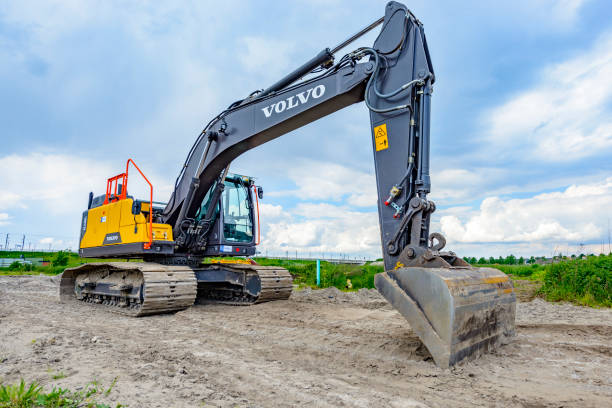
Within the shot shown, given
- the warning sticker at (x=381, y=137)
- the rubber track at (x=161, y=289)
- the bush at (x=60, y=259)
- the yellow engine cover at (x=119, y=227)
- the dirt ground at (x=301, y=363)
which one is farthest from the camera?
the bush at (x=60, y=259)

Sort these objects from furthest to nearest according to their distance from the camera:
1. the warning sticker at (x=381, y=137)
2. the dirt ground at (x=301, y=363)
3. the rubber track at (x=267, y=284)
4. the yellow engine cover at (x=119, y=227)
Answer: the rubber track at (x=267, y=284) → the yellow engine cover at (x=119, y=227) → the warning sticker at (x=381, y=137) → the dirt ground at (x=301, y=363)

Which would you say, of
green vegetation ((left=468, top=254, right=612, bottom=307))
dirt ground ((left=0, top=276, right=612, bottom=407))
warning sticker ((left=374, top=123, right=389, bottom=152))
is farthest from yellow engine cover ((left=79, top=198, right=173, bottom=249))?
green vegetation ((left=468, top=254, right=612, bottom=307))

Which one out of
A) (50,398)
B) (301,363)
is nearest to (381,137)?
(301,363)

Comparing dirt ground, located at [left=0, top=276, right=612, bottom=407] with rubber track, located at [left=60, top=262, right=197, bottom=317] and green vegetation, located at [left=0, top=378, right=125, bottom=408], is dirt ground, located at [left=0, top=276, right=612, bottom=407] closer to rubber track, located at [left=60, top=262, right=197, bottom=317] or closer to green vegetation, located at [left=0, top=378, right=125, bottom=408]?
green vegetation, located at [left=0, top=378, right=125, bottom=408]

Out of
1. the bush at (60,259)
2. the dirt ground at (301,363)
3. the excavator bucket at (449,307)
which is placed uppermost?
the bush at (60,259)

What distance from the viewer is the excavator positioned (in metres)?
4.03

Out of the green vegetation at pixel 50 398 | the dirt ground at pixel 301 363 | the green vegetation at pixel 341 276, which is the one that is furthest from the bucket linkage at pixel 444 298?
the green vegetation at pixel 341 276

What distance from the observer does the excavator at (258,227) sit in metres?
4.03

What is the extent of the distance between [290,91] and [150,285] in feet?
13.4

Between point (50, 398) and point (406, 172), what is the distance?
3.81 metres

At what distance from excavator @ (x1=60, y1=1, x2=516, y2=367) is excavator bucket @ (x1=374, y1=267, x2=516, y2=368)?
0.04ft

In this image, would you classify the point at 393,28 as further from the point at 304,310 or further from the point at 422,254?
the point at 304,310

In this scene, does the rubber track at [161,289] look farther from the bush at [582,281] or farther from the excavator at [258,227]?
the bush at [582,281]

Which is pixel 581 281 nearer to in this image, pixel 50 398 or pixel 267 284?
pixel 267 284
